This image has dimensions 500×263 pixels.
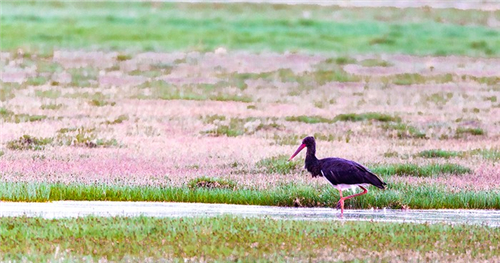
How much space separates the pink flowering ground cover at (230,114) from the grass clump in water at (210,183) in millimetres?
333

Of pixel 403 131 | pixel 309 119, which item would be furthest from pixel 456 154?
pixel 309 119

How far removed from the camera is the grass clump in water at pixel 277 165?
23.9 meters

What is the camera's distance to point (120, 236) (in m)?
15.1

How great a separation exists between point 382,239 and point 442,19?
73.2 meters

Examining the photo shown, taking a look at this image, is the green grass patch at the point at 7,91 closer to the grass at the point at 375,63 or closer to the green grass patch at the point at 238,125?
the green grass patch at the point at 238,125

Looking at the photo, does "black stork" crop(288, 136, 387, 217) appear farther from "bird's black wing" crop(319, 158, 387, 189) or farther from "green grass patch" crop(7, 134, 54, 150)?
→ "green grass patch" crop(7, 134, 54, 150)

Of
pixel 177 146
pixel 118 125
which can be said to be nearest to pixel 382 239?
pixel 177 146

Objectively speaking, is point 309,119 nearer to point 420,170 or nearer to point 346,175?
point 420,170

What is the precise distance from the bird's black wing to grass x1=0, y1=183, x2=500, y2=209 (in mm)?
1351

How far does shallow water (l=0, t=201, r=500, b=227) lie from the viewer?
1770 cm

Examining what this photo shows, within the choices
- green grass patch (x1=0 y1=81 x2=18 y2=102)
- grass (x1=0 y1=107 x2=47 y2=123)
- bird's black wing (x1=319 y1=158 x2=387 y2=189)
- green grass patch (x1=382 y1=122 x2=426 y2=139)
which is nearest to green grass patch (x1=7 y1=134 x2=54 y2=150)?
grass (x1=0 y1=107 x2=47 y2=123)

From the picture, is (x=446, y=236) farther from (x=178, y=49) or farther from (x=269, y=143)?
(x=178, y=49)

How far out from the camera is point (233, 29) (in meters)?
78.9

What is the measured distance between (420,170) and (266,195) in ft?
16.8
